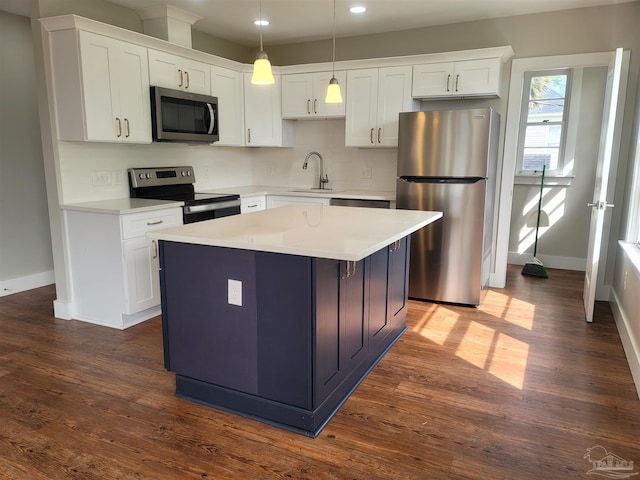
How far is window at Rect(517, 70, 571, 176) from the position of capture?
526 centimetres

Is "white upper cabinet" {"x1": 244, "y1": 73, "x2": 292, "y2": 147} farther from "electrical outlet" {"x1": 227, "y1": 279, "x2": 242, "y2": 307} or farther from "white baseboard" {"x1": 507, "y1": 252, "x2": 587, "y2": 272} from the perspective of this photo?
"white baseboard" {"x1": 507, "y1": 252, "x2": 587, "y2": 272}

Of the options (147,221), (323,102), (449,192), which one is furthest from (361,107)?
(147,221)

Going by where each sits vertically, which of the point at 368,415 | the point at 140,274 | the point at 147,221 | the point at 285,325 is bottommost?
the point at 368,415

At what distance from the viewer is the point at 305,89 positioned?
4.85 meters

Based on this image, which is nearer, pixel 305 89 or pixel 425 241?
pixel 425 241

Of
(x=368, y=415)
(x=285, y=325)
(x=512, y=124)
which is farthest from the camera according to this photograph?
(x=512, y=124)

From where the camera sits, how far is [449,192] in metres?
3.97

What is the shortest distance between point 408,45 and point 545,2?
A: 49.5 inches

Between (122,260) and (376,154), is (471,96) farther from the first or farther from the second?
(122,260)

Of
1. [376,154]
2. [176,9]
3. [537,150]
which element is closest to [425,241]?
A: [376,154]

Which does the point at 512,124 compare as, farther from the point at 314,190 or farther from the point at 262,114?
the point at 262,114

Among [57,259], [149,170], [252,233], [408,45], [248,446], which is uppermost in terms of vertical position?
[408,45]

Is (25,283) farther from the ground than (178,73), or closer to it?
closer to it

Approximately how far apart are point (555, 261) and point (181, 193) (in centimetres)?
427
